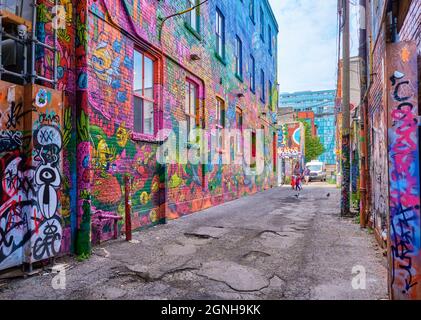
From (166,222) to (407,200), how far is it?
18.9 ft

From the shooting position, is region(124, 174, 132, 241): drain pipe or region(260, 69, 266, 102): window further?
region(260, 69, 266, 102): window

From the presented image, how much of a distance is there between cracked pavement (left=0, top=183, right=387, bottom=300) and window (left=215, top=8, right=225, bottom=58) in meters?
7.66

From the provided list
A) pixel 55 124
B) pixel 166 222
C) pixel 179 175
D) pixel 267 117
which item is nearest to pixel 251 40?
pixel 267 117

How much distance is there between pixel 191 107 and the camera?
33.3 ft

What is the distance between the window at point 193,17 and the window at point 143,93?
8.84 ft

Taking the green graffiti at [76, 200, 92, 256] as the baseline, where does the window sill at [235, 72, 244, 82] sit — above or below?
above

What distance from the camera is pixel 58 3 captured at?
16.3 feet

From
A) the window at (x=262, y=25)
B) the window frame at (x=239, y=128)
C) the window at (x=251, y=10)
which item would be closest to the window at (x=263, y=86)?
the window at (x=262, y=25)

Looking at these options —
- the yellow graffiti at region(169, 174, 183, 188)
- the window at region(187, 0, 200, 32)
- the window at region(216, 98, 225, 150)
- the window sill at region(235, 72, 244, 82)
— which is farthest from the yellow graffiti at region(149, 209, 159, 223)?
the window sill at region(235, 72, 244, 82)

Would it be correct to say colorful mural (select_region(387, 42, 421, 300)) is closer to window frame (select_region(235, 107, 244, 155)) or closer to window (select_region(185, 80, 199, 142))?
window (select_region(185, 80, 199, 142))

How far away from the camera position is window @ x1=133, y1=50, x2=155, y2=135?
23.9 ft

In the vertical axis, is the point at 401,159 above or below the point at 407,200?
above

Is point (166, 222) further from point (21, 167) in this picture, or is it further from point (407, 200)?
point (407, 200)

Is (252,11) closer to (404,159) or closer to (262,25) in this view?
(262,25)
